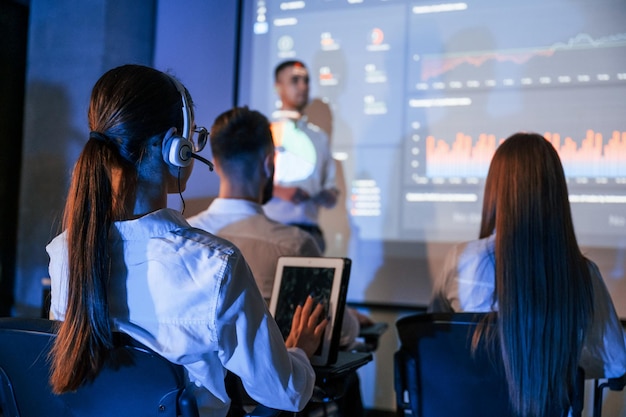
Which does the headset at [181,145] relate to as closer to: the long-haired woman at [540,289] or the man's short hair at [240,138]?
the long-haired woman at [540,289]

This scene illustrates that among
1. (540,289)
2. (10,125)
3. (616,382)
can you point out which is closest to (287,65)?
(10,125)

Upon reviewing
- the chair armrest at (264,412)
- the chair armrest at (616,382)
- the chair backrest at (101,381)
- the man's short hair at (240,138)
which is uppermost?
the man's short hair at (240,138)

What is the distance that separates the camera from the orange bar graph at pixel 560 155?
2977 mm

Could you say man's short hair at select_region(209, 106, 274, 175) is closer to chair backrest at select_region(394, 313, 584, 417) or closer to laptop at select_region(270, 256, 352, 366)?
laptop at select_region(270, 256, 352, 366)

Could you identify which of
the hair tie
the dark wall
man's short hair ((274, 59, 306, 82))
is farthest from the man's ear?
the dark wall

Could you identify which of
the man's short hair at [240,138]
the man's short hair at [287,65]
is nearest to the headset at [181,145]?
the man's short hair at [240,138]

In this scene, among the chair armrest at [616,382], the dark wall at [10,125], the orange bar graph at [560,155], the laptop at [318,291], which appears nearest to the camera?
the laptop at [318,291]

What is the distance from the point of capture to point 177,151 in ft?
4.19

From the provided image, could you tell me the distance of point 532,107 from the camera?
314 centimetres

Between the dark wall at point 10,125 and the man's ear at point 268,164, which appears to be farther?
the dark wall at point 10,125

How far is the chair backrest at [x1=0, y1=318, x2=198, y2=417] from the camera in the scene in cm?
117

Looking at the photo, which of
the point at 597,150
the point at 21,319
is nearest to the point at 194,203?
the point at 597,150

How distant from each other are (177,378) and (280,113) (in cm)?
260

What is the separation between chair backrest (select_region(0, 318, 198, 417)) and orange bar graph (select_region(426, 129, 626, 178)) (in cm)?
232
